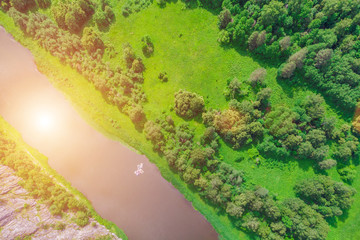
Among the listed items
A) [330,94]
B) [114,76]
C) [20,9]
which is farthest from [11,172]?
[330,94]

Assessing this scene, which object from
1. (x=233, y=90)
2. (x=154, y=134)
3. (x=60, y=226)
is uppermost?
(x=233, y=90)

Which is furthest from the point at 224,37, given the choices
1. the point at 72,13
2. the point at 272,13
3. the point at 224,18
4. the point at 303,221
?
the point at 303,221

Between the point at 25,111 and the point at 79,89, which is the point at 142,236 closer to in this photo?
the point at 79,89

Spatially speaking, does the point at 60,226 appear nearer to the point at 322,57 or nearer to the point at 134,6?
the point at 134,6

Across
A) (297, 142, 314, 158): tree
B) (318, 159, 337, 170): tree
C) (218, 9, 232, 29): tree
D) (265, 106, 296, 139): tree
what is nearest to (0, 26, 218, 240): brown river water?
(265, 106, 296, 139): tree

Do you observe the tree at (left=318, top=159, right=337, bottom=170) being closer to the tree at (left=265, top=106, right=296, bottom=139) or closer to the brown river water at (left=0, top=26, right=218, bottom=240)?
the tree at (left=265, top=106, right=296, bottom=139)

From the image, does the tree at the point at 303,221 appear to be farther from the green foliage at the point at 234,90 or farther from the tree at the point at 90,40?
the tree at the point at 90,40

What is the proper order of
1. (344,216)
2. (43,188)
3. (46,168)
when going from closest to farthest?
(43,188)
(344,216)
(46,168)

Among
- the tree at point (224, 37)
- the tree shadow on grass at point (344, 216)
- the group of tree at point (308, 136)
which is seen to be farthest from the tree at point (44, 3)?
the tree shadow on grass at point (344, 216)
